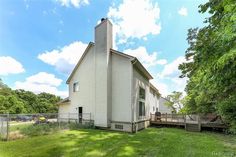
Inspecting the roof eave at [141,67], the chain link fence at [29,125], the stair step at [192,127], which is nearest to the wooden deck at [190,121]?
the stair step at [192,127]

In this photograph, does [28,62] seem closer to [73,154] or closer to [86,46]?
[73,154]

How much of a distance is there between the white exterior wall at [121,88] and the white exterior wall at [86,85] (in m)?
2.44

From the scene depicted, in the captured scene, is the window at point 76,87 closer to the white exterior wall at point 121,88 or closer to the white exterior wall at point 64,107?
the white exterior wall at point 64,107

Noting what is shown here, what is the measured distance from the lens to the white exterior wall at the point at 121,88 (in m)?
12.8

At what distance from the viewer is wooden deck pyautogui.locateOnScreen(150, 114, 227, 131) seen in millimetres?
14019

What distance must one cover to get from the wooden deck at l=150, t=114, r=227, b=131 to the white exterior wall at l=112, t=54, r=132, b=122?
6.05 meters

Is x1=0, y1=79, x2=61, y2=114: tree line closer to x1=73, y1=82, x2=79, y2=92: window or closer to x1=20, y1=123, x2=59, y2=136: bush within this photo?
x1=73, y1=82, x2=79, y2=92: window

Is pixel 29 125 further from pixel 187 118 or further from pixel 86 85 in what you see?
pixel 187 118

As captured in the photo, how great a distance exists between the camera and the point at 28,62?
27.6 ft

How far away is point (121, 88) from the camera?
43.3ft

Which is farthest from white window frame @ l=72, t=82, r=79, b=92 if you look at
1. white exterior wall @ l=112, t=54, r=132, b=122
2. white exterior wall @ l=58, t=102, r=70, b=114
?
white exterior wall @ l=112, t=54, r=132, b=122

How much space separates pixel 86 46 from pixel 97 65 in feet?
9.09

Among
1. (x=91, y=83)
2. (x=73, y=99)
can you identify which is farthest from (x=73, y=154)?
(x=73, y=99)

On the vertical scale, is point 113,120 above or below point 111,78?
below
